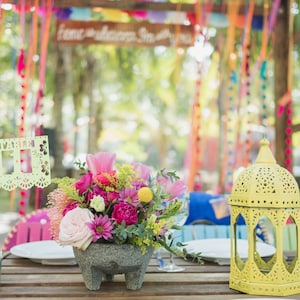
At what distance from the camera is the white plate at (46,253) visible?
164cm

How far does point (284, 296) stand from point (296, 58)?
671 cm

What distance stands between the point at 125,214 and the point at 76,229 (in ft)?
0.35

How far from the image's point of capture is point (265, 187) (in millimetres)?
1303

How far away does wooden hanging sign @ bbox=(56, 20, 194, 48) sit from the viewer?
13.2 ft

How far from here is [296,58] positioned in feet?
24.9

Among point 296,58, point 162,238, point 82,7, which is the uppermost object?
point 296,58

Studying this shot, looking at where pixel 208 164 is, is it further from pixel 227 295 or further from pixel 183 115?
pixel 227 295

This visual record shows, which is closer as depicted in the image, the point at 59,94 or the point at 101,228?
the point at 101,228

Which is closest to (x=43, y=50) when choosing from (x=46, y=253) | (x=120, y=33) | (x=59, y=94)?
(x=120, y=33)

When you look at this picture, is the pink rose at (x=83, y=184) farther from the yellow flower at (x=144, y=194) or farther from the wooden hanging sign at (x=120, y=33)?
the wooden hanging sign at (x=120, y=33)

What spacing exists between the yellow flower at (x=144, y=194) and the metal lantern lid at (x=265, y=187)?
8.6 inches

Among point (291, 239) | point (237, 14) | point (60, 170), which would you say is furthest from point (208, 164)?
point (291, 239)

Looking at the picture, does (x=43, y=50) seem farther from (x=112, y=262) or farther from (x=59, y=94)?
(x=59, y=94)

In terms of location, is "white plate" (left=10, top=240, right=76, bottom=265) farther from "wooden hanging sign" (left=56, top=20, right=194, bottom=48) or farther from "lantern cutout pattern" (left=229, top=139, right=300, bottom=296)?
"wooden hanging sign" (left=56, top=20, right=194, bottom=48)
